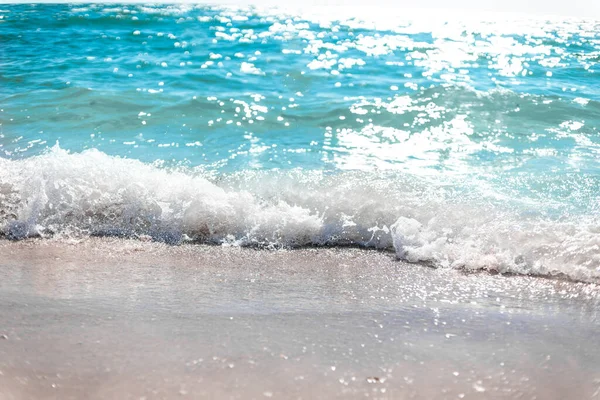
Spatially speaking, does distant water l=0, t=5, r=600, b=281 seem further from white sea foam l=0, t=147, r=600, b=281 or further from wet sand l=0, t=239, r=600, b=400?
wet sand l=0, t=239, r=600, b=400

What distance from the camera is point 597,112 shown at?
730 cm

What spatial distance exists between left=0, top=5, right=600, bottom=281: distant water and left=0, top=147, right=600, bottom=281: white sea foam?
0.01 metres

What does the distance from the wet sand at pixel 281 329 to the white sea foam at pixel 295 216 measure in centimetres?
22

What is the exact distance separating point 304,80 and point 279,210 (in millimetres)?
5326

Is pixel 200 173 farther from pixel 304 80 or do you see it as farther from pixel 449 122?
pixel 304 80

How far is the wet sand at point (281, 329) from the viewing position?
83.0 inches

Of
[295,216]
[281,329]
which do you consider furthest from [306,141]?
[281,329]

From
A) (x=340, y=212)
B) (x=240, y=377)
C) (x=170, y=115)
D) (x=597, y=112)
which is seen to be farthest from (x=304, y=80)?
(x=240, y=377)

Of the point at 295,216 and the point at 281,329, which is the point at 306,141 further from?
the point at 281,329

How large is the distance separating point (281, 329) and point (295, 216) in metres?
1.41

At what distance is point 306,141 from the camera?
19.7 ft

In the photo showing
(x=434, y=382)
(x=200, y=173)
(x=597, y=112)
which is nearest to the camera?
(x=434, y=382)

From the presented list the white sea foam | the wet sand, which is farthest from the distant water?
the wet sand

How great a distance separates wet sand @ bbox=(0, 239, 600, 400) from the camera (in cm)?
211
